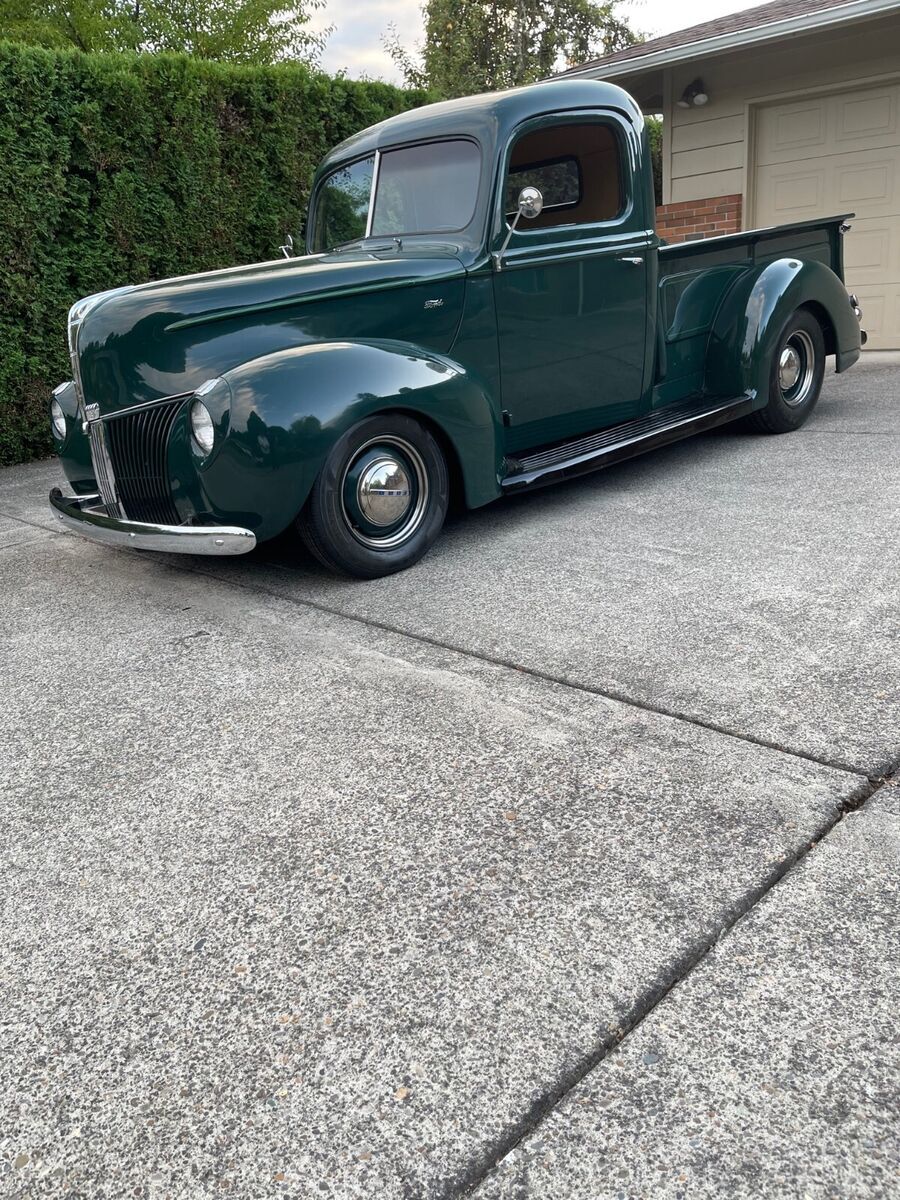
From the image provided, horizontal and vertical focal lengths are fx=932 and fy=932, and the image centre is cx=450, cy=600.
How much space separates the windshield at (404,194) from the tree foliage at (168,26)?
11.2 metres

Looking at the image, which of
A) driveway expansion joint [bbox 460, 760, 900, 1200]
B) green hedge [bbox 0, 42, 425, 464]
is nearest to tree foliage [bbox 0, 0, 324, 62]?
green hedge [bbox 0, 42, 425, 464]

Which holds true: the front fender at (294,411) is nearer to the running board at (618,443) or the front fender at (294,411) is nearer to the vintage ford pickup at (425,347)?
the vintage ford pickup at (425,347)

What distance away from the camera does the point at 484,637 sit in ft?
10.5

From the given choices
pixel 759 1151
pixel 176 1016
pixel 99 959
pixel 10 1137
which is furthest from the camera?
pixel 99 959

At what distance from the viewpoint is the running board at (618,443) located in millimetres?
4371

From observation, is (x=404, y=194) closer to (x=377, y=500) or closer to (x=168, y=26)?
(x=377, y=500)

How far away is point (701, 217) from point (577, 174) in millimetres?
5587

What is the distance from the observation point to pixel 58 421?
14.7 ft

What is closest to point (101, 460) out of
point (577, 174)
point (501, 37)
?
point (577, 174)

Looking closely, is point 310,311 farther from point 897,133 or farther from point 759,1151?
point 897,133

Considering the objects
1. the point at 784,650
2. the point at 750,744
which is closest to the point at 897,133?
the point at 784,650

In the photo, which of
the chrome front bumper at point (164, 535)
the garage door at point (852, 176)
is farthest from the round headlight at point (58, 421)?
the garage door at point (852, 176)

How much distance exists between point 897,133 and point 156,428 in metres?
7.90

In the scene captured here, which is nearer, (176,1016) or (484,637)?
(176,1016)
